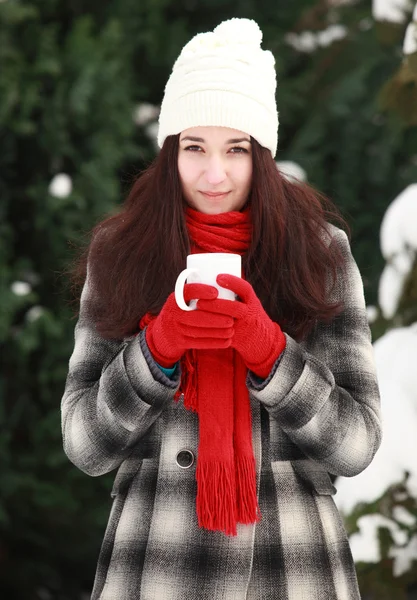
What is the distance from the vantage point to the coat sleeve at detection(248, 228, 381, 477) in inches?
77.4

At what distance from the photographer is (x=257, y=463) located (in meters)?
2.08

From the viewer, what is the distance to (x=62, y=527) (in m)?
4.77

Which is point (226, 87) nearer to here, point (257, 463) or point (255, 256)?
point (255, 256)

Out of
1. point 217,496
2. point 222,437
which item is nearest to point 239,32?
point 222,437

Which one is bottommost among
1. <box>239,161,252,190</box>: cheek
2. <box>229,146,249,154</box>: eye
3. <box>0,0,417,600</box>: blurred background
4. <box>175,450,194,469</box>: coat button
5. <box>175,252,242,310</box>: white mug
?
<box>175,450,194,469</box>: coat button

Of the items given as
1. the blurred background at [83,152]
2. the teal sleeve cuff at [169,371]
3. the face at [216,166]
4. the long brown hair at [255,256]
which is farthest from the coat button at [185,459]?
the blurred background at [83,152]

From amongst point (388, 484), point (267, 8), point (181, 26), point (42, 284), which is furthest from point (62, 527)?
point (267, 8)

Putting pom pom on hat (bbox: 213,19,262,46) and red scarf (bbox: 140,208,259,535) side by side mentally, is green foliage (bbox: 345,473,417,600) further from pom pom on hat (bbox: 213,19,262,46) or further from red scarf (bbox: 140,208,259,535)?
pom pom on hat (bbox: 213,19,262,46)

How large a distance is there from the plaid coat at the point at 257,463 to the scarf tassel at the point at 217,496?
2.8 inches

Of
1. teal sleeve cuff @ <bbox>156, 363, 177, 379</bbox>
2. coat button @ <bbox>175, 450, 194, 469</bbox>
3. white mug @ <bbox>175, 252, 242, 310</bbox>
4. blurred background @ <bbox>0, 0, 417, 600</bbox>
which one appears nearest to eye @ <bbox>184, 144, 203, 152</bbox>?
white mug @ <bbox>175, 252, 242, 310</bbox>

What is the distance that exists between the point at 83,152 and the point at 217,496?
10.3 ft

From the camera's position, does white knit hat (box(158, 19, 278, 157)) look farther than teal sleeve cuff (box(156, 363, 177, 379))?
Yes

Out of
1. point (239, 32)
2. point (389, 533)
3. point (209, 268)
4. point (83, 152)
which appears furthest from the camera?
point (83, 152)

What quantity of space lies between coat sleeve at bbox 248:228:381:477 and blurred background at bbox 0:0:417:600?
1975mm
